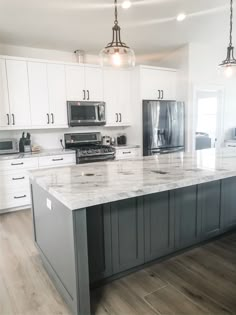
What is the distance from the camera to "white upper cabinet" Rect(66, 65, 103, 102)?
4.34 m

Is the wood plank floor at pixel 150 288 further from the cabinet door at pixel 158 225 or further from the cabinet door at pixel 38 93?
the cabinet door at pixel 38 93

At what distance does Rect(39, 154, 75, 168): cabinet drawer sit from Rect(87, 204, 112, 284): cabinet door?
2376mm

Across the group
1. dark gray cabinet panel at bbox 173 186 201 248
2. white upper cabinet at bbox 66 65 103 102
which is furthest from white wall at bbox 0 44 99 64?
dark gray cabinet panel at bbox 173 186 201 248

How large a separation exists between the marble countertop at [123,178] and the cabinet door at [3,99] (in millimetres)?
2051

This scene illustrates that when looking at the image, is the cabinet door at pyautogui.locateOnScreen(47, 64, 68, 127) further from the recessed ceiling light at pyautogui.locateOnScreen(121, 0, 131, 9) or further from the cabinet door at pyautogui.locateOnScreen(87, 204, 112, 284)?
the cabinet door at pyautogui.locateOnScreen(87, 204, 112, 284)

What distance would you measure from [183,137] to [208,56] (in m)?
1.80

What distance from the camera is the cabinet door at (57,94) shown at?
418cm

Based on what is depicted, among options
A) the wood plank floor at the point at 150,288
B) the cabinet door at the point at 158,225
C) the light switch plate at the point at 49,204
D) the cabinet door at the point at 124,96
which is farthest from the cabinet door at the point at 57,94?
the cabinet door at the point at 158,225

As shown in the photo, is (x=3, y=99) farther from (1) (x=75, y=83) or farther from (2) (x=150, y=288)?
(2) (x=150, y=288)

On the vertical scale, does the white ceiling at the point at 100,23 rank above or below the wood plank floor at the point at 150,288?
above

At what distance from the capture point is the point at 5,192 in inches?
149

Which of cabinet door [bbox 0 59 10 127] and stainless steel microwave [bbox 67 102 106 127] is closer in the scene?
cabinet door [bbox 0 59 10 127]

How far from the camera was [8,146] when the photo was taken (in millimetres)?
4039

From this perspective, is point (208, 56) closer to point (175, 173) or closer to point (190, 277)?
point (175, 173)
